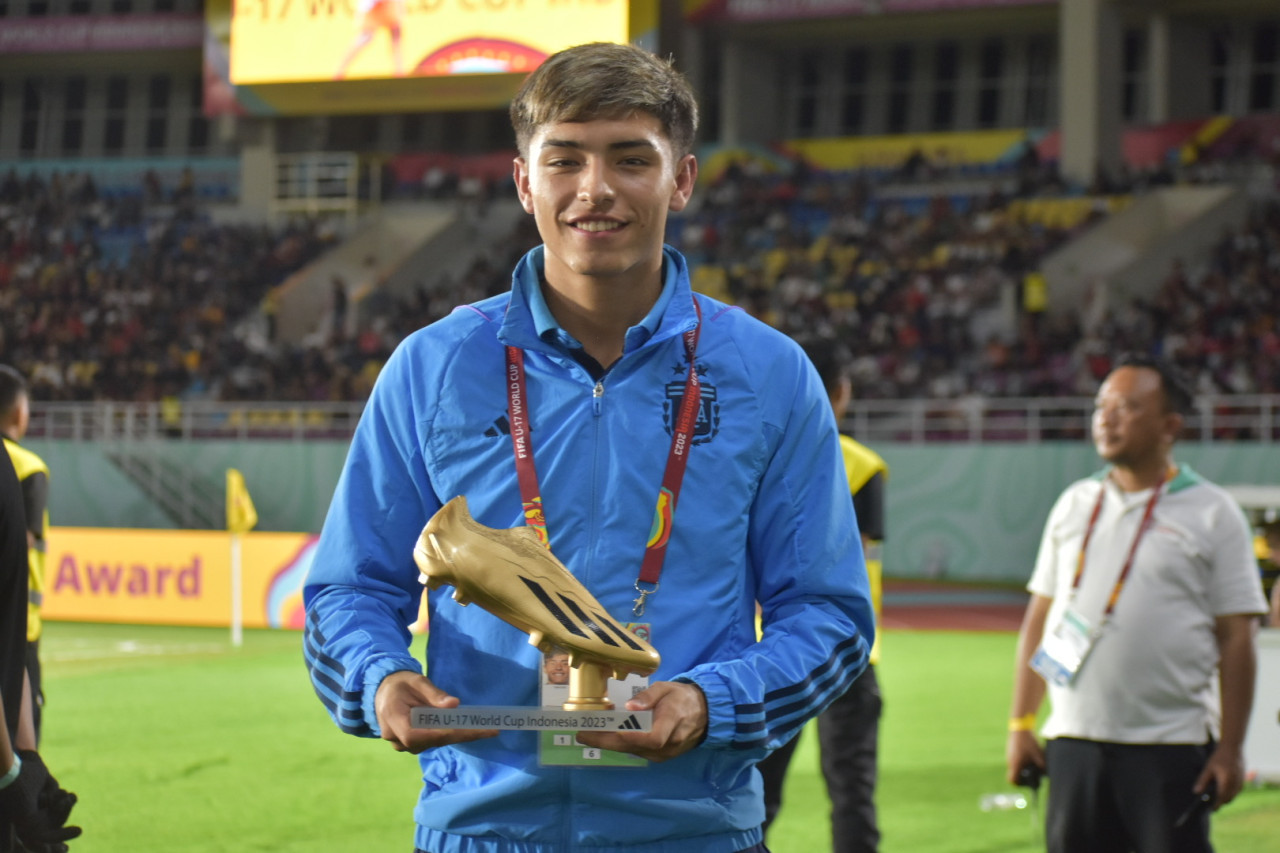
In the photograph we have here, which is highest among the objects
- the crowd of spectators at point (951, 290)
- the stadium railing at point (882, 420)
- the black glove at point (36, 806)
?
the crowd of spectators at point (951, 290)

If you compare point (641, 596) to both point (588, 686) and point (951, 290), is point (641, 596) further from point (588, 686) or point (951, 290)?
point (951, 290)

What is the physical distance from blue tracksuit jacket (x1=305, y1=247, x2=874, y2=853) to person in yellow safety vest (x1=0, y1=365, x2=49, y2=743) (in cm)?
407

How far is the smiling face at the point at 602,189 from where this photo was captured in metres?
2.17

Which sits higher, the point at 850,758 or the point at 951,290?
the point at 951,290

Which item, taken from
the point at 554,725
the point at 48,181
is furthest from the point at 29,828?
the point at 48,181

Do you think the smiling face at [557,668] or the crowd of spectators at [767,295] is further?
the crowd of spectators at [767,295]

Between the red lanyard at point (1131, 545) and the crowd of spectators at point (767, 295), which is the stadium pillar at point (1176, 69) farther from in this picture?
the red lanyard at point (1131, 545)

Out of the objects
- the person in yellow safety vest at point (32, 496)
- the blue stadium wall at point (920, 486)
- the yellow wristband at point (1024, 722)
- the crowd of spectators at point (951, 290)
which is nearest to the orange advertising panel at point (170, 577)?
the blue stadium wall at point (920, 486)

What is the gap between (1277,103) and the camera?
104 ft

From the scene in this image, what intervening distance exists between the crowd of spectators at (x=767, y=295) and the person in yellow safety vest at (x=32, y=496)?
17.4 metres

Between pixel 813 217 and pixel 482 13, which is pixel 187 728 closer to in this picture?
pixel 482 13

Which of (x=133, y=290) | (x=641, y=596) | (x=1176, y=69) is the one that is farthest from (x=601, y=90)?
(x=1176, y=69)

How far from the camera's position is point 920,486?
21.8 meters

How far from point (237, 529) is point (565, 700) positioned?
13109 millimetres
